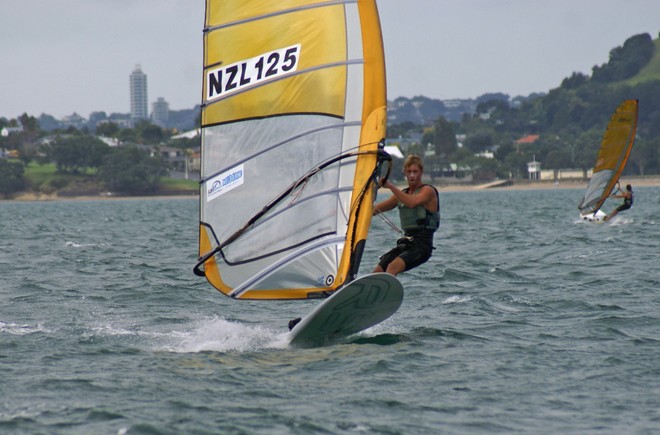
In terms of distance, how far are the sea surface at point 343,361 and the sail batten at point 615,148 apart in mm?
14018

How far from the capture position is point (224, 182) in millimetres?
9180

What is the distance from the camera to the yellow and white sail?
8.98 metres

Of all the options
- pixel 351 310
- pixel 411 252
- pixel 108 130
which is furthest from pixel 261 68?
pixel 108 130

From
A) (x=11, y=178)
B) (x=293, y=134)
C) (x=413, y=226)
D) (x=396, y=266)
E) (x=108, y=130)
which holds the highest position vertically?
(x=108, y=130)

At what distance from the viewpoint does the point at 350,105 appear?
355 inches

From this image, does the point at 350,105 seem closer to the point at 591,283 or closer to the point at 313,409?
the point at 313,409

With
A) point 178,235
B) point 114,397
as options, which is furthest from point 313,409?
point 178,235

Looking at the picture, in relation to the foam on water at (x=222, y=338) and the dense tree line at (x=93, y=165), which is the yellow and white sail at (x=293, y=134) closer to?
the foam on water at (x=222, y=338)

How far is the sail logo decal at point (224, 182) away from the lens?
30.0ft

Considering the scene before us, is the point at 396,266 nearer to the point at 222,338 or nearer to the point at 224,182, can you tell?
the point at 224,182

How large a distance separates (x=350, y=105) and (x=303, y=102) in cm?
40

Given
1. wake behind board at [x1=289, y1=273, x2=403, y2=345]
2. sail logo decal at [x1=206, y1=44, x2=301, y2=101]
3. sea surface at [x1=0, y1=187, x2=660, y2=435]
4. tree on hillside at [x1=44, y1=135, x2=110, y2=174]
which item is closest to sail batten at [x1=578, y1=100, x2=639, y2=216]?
sea surface at [x1=0, y1=187, x2=660, y2=435]

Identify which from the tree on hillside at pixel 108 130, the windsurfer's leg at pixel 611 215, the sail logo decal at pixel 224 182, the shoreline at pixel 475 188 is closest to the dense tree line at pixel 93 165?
the shoreline at pixel 475 188

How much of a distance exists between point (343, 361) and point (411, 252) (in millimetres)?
1260
